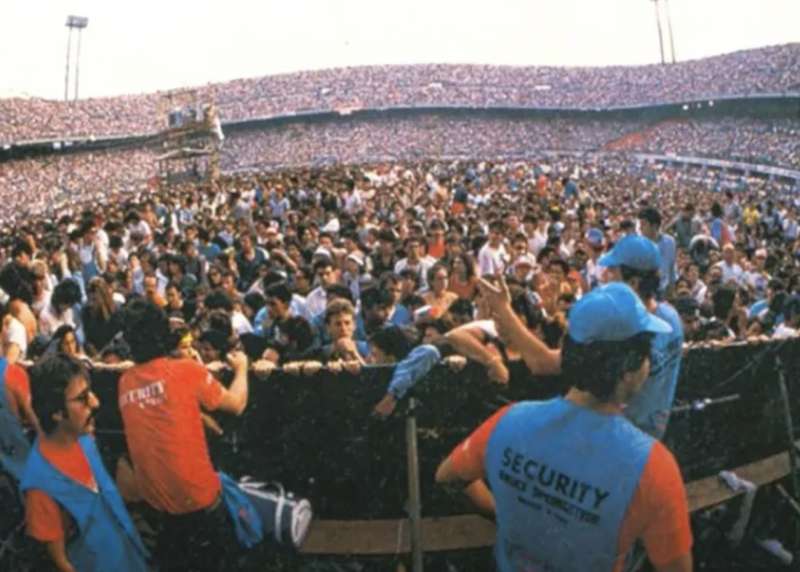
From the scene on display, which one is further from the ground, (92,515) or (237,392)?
(237,392)

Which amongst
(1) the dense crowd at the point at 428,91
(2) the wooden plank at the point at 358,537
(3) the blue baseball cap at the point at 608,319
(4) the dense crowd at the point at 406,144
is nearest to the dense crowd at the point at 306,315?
(3) the blue baseball cap at the point at 608,319

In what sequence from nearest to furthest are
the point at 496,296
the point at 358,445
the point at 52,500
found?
the point at 496,296
the point at 52,500
the point at 358,445

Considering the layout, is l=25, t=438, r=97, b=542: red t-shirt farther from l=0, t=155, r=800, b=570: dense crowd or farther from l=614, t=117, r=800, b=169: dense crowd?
l=614, t=117, r=800, b=169: dense crowd

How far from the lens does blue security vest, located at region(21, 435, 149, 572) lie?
355 centimetres

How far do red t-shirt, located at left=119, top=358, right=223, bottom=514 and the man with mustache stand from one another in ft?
0.79

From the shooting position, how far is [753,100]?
55.3m

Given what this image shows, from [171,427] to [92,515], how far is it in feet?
1.55

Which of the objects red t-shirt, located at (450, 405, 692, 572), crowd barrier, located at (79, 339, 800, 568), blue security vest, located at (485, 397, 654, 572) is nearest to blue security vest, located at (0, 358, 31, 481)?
crowd barrier, located at (79, 339, 800, 568)

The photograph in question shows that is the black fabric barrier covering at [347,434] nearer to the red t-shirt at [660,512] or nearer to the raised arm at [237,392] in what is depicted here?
the raised arm at [237,392]

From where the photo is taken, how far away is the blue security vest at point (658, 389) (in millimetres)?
3748

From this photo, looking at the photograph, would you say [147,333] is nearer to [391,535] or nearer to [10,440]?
[10,440]

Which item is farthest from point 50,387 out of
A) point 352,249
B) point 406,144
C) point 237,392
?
point 406,144

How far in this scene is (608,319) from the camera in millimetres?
2541

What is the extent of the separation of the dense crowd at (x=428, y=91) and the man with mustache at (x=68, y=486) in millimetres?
56636
